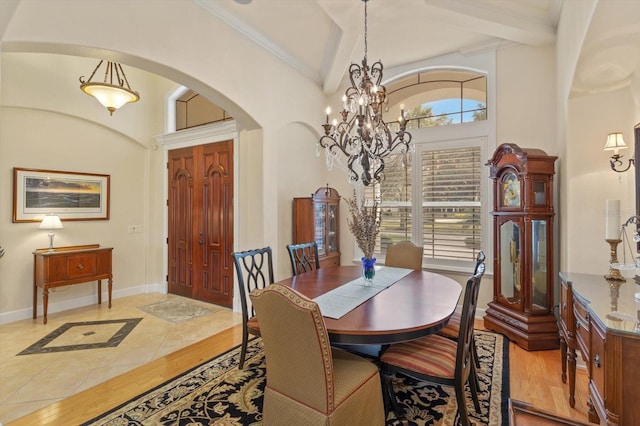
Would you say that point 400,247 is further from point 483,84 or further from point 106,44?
point 106,44

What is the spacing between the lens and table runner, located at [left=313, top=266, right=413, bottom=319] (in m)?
2.03

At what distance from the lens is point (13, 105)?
393 cm

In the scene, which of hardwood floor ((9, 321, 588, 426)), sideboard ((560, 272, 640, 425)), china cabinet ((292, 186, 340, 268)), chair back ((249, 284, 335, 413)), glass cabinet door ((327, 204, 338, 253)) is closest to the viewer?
sideboard ((560, 272, 640, 425))

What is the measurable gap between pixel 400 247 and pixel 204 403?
2.41m

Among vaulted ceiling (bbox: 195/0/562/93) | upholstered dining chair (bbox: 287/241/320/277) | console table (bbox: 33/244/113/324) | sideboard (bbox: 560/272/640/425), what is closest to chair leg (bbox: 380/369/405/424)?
sideboard (bbox: 560/272/640/425)

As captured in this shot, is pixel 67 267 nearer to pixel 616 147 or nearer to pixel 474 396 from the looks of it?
pixel 474 396

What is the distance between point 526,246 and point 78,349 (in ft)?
15.3

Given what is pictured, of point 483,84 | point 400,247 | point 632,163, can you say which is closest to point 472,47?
point 483,84

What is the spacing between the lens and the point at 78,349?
321 cm

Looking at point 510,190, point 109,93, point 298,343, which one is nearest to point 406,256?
point 510,190

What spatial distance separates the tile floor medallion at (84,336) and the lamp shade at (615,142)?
4906 mm

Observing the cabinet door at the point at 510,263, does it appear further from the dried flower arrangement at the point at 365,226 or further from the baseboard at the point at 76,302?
A: the baseboard at the point at 76,302

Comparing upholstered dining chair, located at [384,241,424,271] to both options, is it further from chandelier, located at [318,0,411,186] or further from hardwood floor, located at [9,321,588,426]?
hardwood floor, located at [9,321,588,426]

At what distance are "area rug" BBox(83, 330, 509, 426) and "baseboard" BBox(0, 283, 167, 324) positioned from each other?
9.82ft
